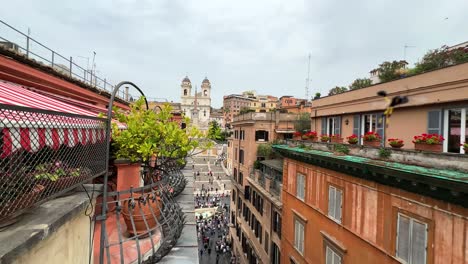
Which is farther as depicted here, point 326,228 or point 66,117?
point 326,228

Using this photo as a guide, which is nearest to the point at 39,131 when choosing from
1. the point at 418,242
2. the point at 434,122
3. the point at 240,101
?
the point at 418,242

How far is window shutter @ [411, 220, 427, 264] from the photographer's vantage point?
663 cm

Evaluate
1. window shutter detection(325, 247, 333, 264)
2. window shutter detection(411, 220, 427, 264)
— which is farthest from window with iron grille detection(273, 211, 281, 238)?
window shutter detection(411, 220, 427, 264)

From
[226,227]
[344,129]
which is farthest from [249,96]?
[344,129]

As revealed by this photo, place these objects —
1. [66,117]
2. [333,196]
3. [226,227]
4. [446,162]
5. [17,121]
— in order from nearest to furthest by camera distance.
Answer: [17,121] < [66,117] < [446,162] < [333,196] < [226,227]

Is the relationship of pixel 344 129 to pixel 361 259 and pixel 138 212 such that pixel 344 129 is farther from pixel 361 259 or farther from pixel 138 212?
pixel 138 212

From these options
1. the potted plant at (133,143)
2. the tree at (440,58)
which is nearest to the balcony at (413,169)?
the potted plant at (133,143)

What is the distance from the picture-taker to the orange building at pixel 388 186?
6.27 meters

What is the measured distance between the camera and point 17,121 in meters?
2.38

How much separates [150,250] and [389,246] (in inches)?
275

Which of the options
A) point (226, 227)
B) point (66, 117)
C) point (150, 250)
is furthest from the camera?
point (226, 227)

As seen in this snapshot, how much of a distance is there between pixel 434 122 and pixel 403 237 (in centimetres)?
458

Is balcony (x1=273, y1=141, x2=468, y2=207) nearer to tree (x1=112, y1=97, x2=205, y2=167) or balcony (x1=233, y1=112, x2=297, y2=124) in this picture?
tree (x1=112, y1=97, x2=205, y2=167)

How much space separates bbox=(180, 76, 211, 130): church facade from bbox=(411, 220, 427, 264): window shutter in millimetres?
119914
